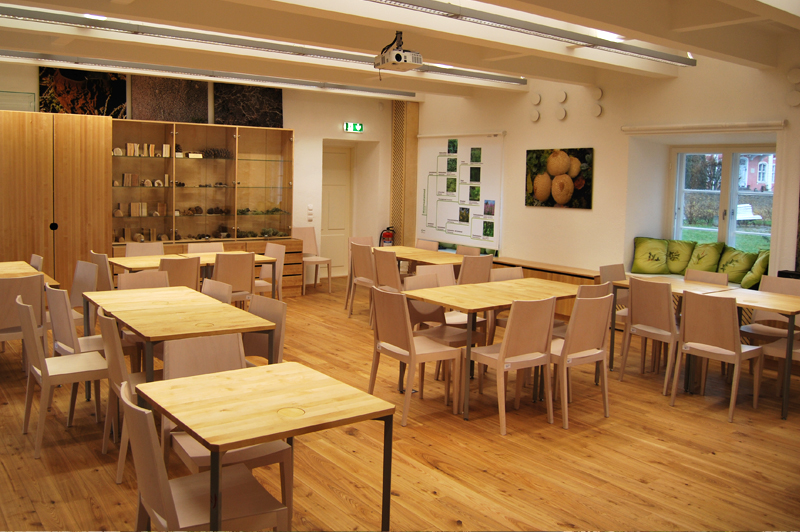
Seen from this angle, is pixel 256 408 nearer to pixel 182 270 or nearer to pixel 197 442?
pixel 197 442

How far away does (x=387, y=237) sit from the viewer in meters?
11.3

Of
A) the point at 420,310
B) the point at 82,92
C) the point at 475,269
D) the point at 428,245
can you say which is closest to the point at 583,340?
the point at 420,310

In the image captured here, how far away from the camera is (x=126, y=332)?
4.74 meters

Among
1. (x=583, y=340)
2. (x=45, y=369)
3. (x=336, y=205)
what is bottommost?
(x=45, y=369)

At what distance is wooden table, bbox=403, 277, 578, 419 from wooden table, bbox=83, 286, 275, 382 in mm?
1484

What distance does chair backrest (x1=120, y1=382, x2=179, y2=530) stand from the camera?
2.20 meters

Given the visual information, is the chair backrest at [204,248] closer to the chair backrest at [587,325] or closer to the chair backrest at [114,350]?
the chair backrest at [114,350]

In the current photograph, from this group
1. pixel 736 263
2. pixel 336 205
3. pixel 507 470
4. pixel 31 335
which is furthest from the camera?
pixel 336 205

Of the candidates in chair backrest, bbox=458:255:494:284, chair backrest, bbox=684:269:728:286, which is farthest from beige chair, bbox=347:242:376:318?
chair backrest, bbox=684:269:728:286

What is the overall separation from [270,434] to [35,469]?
2352mm

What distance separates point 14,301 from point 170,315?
168 centimetres

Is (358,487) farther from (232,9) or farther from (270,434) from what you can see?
(232,9)

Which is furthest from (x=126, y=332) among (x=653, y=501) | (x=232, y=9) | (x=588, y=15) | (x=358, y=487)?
(x=588, y=15)

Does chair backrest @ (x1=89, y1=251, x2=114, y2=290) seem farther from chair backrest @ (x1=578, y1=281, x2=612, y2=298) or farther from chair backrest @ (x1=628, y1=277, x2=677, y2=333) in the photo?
chair backrest @ (x1=628, y1=277, x2=677, y2=333)
